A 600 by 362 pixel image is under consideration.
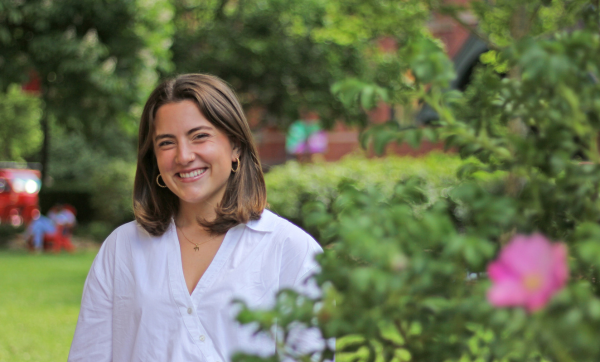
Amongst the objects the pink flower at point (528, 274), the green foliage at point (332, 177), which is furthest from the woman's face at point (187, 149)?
the green foliage at point (332, 177)

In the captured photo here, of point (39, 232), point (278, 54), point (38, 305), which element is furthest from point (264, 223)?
point (39, 232)

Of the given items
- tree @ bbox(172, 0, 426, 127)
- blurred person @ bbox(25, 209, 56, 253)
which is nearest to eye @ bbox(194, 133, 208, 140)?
tree @ bbox(172, 0, 426, 127)

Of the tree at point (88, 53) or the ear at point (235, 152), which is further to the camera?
the tree at point (88, 53)

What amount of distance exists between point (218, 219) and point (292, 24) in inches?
525

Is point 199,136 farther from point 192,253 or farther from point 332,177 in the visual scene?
point 332,177

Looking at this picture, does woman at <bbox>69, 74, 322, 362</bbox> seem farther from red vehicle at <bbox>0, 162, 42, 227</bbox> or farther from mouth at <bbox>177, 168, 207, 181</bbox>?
red vehicle at <bbox>0, 162, 42, 227</bbox>

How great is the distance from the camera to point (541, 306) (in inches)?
27.7

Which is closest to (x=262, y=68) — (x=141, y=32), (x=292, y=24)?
(x=292, y=24)

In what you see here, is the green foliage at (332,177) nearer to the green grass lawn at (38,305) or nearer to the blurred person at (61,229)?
the green grass lawn at (38,305)

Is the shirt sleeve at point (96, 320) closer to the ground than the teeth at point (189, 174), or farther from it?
closer to the ground

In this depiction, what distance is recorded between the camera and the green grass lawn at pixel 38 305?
686 centimetres

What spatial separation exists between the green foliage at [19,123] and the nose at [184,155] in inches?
1001

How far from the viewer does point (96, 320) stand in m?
2.04

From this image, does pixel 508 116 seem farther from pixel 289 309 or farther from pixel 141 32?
pixel 141 32
